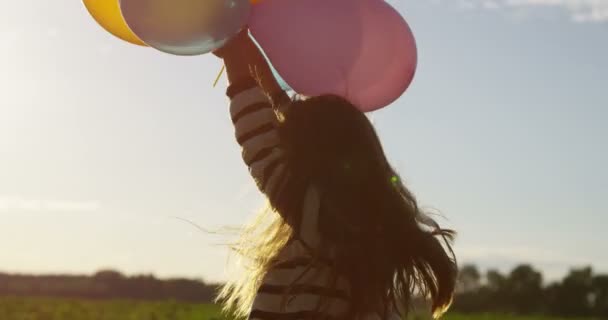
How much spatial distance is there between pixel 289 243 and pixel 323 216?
0.45ft

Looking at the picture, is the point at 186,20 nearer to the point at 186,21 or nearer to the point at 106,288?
the point at 186,21

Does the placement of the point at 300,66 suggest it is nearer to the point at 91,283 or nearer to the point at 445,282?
the point at 445,282

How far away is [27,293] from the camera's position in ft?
86.9

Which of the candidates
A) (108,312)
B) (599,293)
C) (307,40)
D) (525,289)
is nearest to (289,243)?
(307,40)

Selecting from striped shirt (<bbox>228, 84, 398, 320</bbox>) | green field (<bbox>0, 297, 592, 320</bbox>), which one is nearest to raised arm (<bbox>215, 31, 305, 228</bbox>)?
striped shirt (<bbox>228, 84, 398, 320</bbox>)

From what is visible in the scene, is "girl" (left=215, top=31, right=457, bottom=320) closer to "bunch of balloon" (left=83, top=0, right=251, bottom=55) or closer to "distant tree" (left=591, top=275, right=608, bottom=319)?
"bunch of balloon" (left=83, top=0, right=251, bottom=55)

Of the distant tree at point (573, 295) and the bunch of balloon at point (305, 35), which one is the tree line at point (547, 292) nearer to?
the distant tree at point (573, 295)

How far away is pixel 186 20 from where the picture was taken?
336 cm

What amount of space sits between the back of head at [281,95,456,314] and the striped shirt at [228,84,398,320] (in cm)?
4

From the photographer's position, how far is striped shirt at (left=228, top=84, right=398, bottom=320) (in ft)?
10.3

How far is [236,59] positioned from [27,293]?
24.3 metres

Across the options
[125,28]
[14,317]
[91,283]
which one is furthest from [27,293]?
[125,28]

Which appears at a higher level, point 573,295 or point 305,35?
point 305,35

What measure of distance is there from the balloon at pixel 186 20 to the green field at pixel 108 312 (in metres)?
12.0
